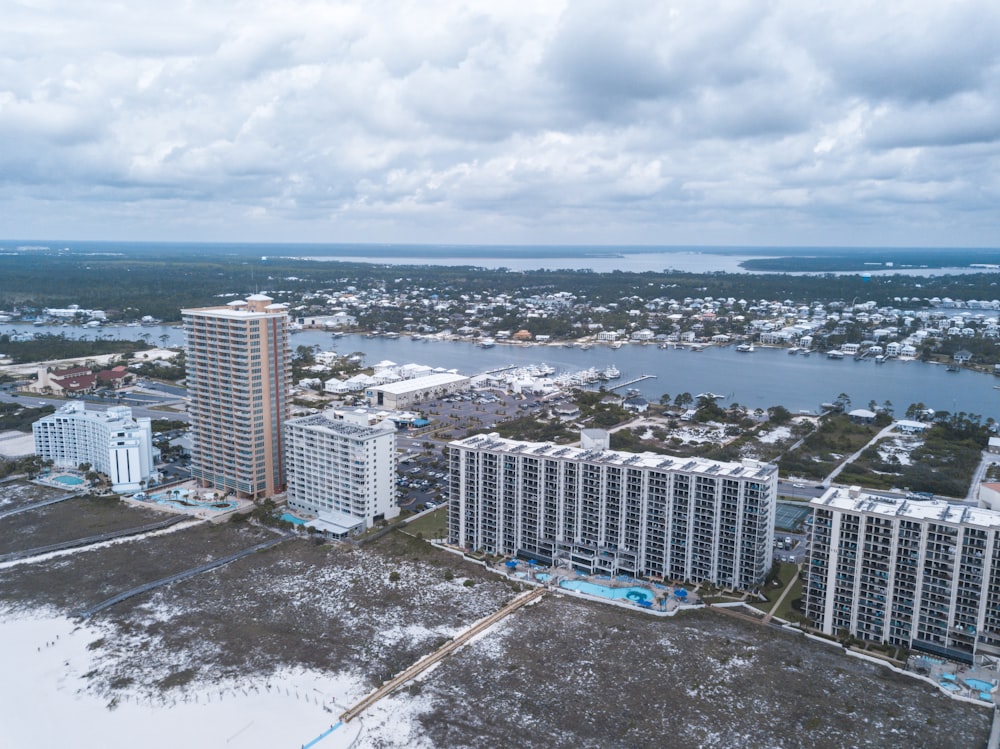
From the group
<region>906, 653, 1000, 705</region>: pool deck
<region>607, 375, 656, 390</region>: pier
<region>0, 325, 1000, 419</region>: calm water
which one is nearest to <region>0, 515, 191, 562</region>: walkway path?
<region>906, 653, 1000, 705</region>: pool deck

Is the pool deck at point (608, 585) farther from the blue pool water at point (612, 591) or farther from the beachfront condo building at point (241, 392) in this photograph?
A: the beachfront condo building at point (241, 392)

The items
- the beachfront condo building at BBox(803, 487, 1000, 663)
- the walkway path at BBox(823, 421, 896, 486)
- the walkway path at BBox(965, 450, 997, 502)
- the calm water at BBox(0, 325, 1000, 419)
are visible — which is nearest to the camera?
the beachfront condo building at BBox(803, 487, 1000, 663)

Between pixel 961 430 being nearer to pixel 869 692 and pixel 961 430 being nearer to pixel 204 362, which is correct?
pixel 869 692

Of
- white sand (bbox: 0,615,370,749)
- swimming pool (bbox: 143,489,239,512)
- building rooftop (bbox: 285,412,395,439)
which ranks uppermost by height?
building rooftop (bbox: 285,412,395,439)

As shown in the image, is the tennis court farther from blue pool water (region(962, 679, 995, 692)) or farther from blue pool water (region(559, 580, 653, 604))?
blue pool water (region(962, 679, 995, 692))

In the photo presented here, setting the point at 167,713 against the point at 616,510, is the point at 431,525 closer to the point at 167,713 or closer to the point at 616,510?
the point at 616,510

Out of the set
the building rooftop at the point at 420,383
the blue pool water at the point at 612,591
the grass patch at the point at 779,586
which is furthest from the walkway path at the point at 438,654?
the building rooftop at the point at 420,383

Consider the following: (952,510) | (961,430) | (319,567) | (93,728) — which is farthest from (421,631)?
(961,430)
